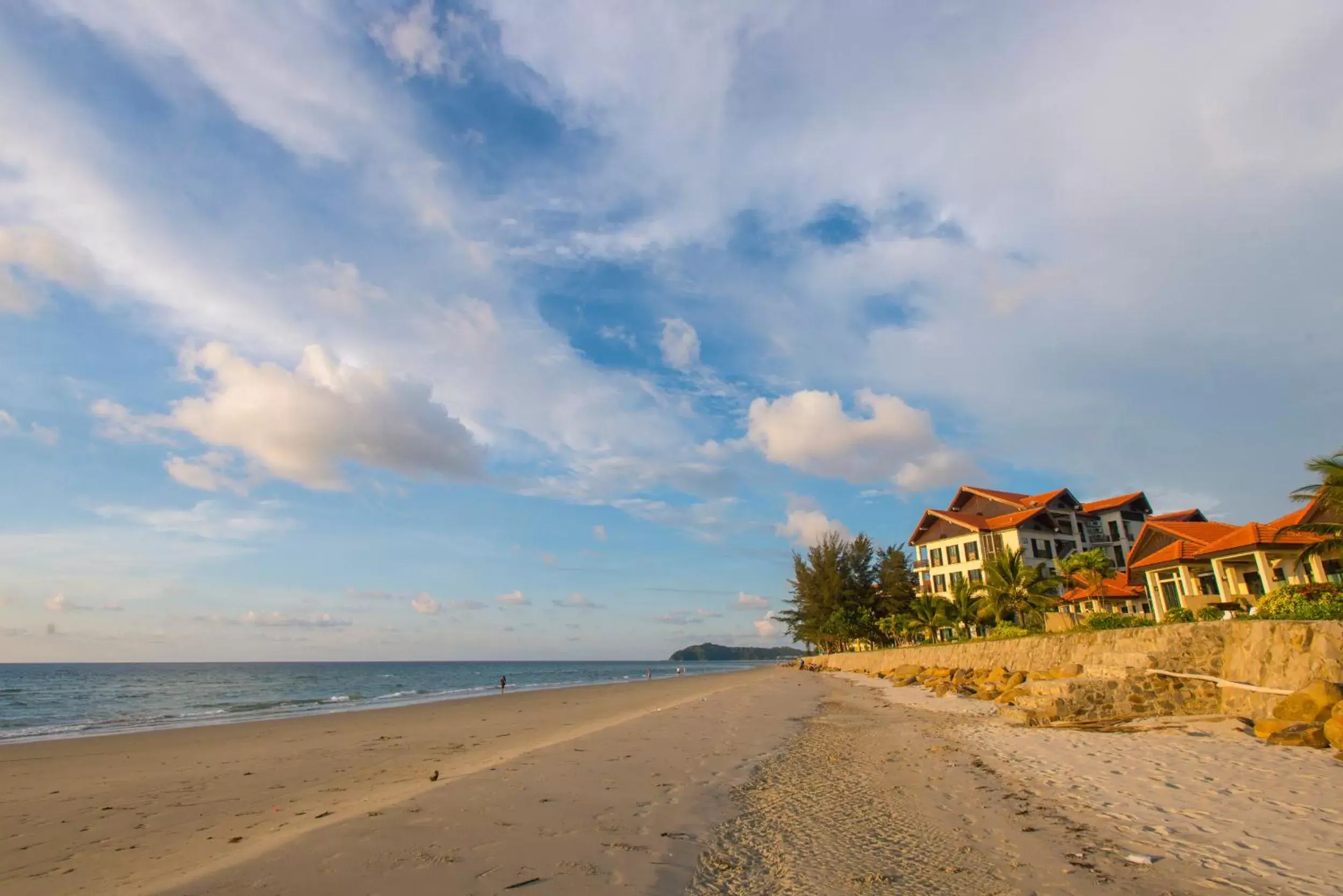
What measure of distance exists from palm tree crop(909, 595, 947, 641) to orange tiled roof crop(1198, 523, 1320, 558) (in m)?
19.9

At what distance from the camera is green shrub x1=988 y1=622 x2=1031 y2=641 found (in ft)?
95.3

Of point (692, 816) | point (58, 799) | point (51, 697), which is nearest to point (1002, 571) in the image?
point (692, 816)

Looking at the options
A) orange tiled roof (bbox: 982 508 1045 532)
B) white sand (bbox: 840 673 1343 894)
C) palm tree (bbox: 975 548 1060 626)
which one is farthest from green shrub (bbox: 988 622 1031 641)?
orange tiled roof (bbox: 982 508 1045 532)

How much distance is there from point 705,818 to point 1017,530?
52026mm

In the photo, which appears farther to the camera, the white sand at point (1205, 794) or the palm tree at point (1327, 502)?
the palm tree at point (1327, 502)

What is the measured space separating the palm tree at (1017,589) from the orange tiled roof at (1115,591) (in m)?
2.82

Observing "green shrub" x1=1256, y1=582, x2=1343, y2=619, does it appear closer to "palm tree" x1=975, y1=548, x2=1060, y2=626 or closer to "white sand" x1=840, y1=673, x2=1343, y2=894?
"white sand" x1=840, y1=673, x2=1343, y2=894

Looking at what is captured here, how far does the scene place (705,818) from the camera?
27.1ft

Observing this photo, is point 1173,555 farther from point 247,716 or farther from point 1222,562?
point 247,716

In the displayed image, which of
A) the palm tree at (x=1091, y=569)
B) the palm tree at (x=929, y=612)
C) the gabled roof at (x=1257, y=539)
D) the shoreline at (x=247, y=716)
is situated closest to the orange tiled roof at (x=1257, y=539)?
the gabled roof at (x=1257, y=539)

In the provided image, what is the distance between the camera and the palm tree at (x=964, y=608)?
44906mm

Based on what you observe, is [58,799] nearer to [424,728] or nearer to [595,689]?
[424,728]

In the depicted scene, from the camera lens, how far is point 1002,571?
38.5 metres

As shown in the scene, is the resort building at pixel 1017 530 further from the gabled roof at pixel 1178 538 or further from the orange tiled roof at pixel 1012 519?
the gabled roof at pixel 1178 538
